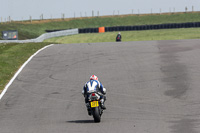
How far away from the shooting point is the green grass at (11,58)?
76.2 ft

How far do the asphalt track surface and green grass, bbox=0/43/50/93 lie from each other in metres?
0.67

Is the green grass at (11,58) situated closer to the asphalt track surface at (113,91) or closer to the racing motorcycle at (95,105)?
the asphalt track surface at (113,91)

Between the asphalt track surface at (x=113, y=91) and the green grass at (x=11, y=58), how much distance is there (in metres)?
0.67

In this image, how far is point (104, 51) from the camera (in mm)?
30141

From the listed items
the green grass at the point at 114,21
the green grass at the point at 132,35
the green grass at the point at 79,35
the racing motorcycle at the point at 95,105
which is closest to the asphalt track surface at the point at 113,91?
the racing motorcycle at the point at 95,105

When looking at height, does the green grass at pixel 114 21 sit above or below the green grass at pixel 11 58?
above

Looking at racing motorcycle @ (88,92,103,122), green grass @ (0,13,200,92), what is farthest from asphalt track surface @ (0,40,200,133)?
green grass @ (0,13,200,92)

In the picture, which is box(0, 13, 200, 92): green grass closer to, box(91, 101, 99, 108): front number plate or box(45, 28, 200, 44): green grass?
box(45, 28, 200, 44): green grass

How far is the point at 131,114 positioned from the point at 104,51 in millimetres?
15020

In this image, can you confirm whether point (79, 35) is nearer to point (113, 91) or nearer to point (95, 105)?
point (113, 91)

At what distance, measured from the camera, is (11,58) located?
2822 cm

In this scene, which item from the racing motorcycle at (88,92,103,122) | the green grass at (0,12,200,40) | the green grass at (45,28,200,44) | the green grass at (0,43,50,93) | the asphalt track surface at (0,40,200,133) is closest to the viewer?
the racing motorcycle at (88,92,103,122)

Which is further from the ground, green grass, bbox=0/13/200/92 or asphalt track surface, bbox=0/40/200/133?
green grass, bbox=0/13/200/92

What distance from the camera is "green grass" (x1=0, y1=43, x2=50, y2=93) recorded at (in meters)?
23.2
